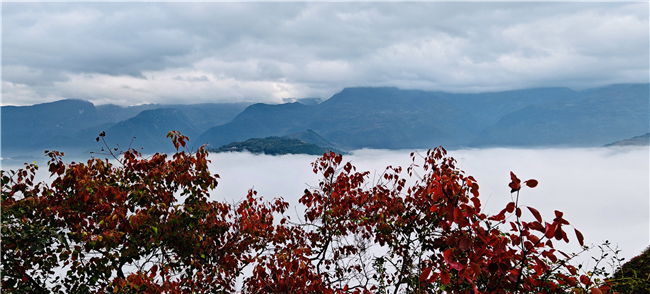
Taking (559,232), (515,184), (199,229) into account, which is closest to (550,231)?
(559,232)

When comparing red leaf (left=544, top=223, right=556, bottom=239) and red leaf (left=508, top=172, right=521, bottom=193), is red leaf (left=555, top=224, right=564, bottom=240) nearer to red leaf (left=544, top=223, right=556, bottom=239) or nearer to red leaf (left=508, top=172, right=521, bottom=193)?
red leaf (left=544, top=223, right=556, bottom=239)

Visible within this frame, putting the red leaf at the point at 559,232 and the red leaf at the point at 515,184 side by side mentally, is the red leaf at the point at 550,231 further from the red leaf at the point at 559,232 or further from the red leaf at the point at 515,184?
the red leaf at the point at 515,184

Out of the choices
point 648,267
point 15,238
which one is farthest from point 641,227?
point 15,238

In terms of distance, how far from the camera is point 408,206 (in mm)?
10492

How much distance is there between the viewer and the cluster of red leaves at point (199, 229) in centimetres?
636

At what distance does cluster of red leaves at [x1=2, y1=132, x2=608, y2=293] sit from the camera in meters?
6.36

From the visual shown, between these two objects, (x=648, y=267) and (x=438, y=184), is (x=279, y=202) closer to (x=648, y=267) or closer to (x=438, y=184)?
(x=438, y=184)

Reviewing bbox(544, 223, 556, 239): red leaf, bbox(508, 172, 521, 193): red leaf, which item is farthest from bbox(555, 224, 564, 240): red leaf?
bbox(508, 172, 521, 193): red leaf

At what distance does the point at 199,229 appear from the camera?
8820mm

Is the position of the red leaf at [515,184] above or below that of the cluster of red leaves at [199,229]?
above

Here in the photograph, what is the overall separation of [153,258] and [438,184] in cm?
848

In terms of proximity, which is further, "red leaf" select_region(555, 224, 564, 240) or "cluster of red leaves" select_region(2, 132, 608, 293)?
"cluster of red leaves" select_region(2, 132, 608, 293)

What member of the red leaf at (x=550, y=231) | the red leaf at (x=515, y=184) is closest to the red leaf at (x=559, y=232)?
the red leaf at (x=550, y=231)

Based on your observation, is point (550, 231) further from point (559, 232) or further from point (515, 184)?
point (515, 184)
